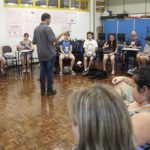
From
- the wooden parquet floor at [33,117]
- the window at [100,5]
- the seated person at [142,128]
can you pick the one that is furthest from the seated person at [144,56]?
the seated person at [142,128]

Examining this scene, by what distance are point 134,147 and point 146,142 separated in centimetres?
40

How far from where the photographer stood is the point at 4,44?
7.34 m

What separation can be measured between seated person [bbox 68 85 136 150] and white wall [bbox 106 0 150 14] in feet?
29.9

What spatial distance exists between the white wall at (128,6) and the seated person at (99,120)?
912cm

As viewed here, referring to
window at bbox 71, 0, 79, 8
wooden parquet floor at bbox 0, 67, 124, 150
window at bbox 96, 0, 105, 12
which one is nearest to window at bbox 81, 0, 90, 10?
window at bbox 71, 0, 79, 8

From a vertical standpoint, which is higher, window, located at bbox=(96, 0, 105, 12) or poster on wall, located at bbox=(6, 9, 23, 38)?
window, located at bbox=(96, 0, 105, 12)

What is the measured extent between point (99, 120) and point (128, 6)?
380 inches

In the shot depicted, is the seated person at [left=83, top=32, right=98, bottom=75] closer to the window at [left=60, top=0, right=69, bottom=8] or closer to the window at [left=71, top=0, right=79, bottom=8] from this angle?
the window at [left=60, top=0, right=69, bottom=8]

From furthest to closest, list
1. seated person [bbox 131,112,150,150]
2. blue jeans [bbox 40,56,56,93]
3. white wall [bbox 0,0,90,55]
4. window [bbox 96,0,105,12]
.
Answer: window [bbox 96,0,105,12]
white wall [bbox 0,0,90,55]
blue jeans [bbox 40,56,56,93]
seated person [bbox 131,112,150,150]

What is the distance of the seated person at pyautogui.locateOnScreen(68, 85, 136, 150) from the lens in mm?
792

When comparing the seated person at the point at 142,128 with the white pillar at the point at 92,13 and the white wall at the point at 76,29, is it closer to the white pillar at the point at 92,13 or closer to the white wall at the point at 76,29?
the white wall at the point at 76,29

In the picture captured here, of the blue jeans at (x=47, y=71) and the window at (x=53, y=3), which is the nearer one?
the blue jeans at (x=47, y=71)

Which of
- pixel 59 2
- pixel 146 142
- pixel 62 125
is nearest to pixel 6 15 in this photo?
pixel 59 2

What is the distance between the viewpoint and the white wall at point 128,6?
937 centimetres
